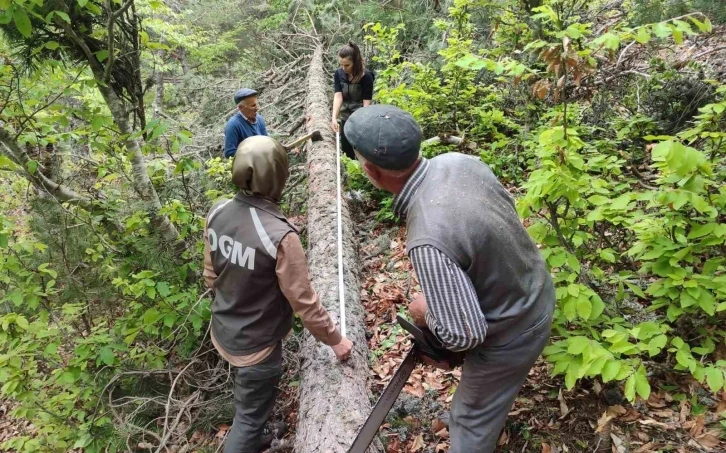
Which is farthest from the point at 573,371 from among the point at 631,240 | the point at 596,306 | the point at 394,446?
the point at 631,240

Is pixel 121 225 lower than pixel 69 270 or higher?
higher

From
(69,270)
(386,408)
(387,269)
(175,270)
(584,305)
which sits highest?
(584,305)

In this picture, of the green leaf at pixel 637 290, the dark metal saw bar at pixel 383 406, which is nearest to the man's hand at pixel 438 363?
the dark metal saw bar at pixel 383 406

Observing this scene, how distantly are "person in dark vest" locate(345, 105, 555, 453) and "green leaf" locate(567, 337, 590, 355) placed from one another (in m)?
0.30

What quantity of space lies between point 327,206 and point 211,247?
2.24 meters

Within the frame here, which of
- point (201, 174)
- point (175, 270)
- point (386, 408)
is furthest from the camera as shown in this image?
point (201, 174)

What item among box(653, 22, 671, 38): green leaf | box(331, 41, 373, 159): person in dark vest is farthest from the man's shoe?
box(331, 41, 373, 159): person in dark vest

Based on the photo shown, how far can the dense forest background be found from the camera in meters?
2.43

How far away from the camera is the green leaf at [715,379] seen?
6.89 feet

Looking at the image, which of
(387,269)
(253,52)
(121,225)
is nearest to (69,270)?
(121,225)

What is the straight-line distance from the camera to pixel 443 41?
26.2 feet

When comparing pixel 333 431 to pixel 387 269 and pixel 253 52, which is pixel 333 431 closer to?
pixel 387 269

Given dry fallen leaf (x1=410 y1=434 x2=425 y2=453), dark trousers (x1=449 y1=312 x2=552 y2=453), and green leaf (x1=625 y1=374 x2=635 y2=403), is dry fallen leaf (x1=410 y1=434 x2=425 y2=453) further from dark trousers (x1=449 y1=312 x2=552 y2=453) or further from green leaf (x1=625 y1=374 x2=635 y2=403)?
green leaf (x1=625 y1=374 x2=635 y2=403)

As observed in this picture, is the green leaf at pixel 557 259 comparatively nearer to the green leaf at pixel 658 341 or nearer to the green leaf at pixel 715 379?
the green leaf at pixel 658 341
